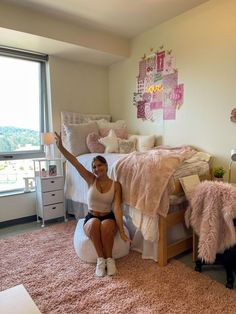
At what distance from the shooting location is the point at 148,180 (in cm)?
210

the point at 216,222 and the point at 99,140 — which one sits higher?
the point at 99,140

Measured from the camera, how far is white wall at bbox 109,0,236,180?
8.43 feet

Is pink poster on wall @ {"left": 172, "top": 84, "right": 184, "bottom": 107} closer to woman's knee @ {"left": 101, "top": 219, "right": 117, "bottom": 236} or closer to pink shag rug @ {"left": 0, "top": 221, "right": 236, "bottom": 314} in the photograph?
woman's knee @ {"left": 101, "top": 219, "right": 117, "bottom": 236}

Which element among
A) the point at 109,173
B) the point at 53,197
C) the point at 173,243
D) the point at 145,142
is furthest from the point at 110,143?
the point at 173,243

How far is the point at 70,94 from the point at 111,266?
264 centimetres

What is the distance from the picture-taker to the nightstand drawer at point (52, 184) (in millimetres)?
3102

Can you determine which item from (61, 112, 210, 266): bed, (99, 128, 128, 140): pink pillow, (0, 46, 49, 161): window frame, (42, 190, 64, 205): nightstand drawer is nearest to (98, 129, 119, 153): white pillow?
(99, 128, 128, 140): pink pillow

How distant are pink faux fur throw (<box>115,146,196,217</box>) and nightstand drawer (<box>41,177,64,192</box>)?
3.88 ft

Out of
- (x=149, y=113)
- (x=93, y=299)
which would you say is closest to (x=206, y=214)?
(x=93, y=299)

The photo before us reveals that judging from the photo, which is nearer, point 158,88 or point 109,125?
point 158,88

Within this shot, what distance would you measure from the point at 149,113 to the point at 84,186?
1419 mm

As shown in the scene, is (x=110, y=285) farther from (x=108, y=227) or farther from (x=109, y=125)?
(x=109, y=125)

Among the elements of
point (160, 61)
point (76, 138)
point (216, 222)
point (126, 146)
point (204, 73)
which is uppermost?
point (160, 61)

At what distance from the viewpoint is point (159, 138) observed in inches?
133
